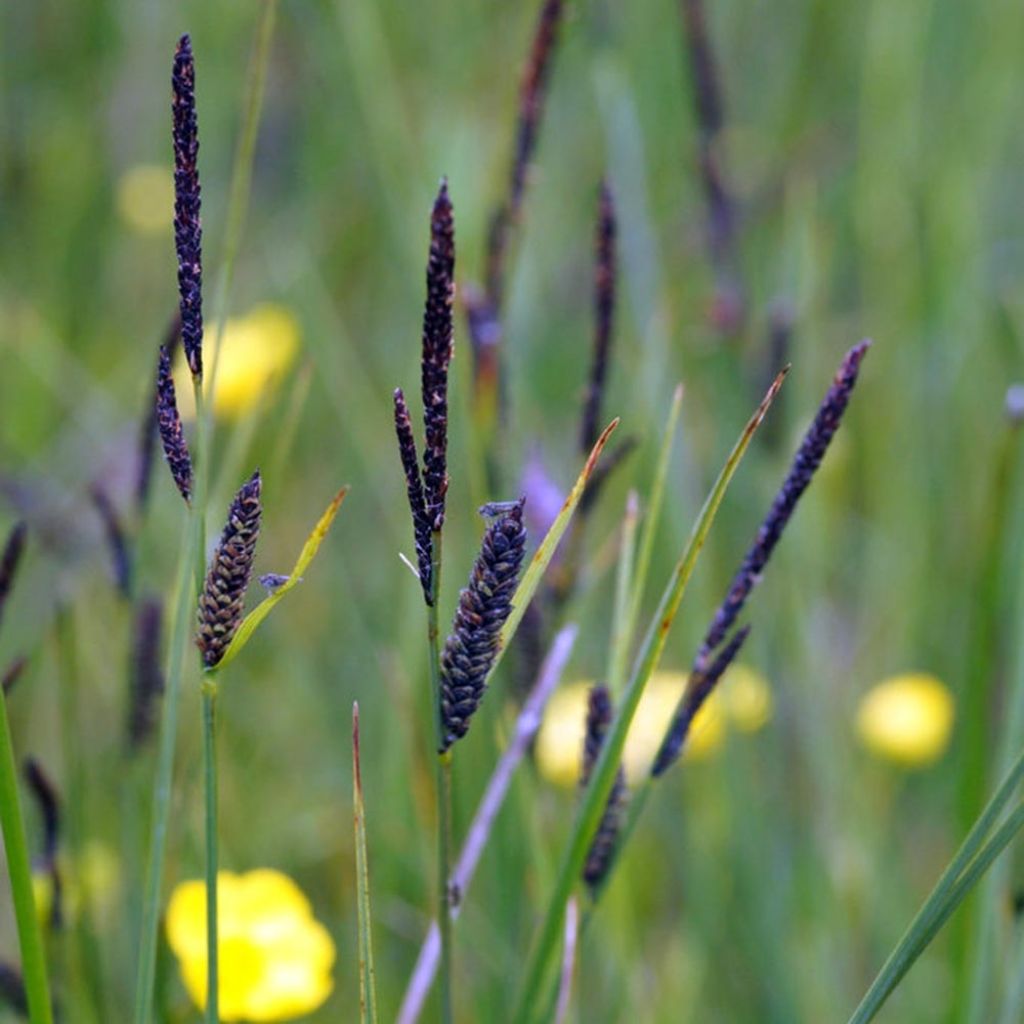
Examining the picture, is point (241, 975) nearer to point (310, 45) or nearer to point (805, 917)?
point (805, 917)

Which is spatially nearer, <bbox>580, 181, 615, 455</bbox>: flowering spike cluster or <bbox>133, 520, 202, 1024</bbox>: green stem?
<bbox>133, 520, 202, 1024</bbox>: green stem

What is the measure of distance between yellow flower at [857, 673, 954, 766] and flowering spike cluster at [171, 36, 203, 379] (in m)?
0.87

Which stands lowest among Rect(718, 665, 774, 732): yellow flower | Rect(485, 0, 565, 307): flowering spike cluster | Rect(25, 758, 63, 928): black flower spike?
Rect(25, 758, 63, 928): black flower spike

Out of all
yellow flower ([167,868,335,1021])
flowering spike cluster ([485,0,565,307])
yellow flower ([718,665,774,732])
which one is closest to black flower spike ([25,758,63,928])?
yellow flower ([167,868,335,1021])

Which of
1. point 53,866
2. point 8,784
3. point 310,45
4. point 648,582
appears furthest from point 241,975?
point 310,45

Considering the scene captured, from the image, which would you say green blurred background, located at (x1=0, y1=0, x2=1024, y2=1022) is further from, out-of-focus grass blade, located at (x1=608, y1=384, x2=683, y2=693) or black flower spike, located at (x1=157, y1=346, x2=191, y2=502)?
black flower spike, located at (x1=157, y1=346, x2=191, y2=502)

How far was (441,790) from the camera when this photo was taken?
0.38m

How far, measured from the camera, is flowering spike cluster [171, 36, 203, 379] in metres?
0.36

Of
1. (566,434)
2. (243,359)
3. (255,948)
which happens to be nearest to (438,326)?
(255,948)

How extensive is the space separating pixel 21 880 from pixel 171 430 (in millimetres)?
125

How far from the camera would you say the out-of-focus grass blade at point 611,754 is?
0.40m

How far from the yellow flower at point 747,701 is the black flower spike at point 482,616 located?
45 centimetres

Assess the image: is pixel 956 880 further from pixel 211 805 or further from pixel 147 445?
pixel 147 445

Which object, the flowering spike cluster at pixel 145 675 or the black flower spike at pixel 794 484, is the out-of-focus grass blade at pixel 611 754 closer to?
the black flower spike at pixel 794 484
